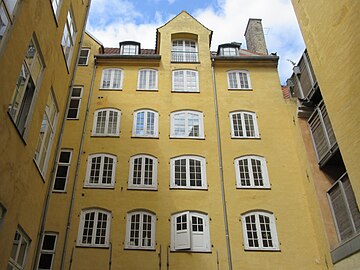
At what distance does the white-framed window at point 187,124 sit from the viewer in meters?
20.4

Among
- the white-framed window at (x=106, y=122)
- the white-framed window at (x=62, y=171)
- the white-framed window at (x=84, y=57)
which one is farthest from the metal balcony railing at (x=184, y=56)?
the white-framed window at (x=62, y=171)

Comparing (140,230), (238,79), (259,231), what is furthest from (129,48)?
(259,231)

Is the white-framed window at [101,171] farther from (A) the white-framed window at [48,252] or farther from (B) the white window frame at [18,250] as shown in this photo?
(B) the white window frame at [18,250]

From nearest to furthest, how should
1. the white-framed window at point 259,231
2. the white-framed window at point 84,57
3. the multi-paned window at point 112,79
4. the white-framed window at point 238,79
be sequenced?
the white-framed window at point 259,231
the multi-paned window at point 112,79
the white-framed window at point 238,79
the white-framed window at point 84,57

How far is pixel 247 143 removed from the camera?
20047mm

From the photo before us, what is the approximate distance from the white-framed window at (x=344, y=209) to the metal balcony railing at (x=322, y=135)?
163 cm

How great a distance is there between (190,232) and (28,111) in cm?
954

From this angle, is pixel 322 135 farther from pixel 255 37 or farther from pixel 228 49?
pixel 255 37

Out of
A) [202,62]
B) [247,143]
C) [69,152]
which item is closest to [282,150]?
[247,143]

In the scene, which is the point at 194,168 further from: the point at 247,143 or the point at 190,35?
the point at 190,35

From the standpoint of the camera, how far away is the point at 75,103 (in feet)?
69.7

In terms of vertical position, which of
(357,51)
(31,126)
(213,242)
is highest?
(357,51)

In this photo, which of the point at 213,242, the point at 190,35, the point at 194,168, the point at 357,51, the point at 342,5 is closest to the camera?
the point at 357,51

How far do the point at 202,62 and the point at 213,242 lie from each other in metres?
11.8
